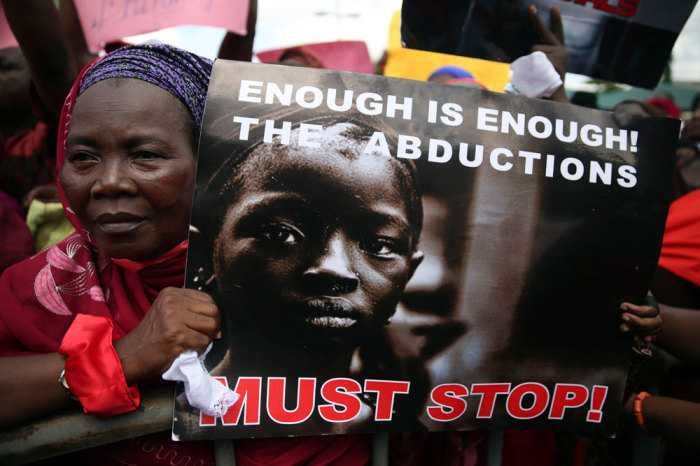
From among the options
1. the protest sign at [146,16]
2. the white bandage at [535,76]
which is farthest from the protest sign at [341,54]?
the white bandage at [535,76]

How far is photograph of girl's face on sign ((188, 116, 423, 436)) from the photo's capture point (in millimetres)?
1137

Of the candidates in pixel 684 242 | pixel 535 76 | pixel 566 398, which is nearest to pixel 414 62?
pixel 535 76

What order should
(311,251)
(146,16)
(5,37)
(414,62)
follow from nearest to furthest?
1. (311,251)
2. (146,16)
3. (5,37)
4. (414,62)

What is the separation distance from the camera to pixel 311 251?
3.80 ft

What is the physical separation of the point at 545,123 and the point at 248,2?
4.97ft

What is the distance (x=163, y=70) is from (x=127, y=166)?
278 mm

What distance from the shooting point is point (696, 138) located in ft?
9.04

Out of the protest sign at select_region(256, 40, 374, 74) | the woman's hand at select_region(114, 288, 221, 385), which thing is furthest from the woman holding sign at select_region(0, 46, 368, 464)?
the protest sign at select_region(256, 40, 374, 74)

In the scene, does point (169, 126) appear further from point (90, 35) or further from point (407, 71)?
point (407, 71)

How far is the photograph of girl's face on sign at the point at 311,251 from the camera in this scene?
114 centimetres

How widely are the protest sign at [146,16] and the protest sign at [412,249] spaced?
114 centimetres

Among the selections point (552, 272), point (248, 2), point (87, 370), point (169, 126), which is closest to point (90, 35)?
point (248, 2)

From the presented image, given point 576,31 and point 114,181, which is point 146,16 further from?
point 576,31

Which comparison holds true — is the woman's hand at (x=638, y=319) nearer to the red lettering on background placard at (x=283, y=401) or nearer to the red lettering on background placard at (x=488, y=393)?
the red lettering on background placard at (x=488, y=393)
